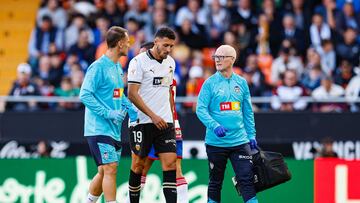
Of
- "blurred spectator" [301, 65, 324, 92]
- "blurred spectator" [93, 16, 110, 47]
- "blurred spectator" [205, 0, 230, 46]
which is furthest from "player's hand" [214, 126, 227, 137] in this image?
"blurred spectator" [93, 16, 110, 47]

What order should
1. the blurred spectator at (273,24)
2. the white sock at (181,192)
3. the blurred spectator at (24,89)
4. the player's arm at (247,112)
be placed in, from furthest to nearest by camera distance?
the blurred spectator at (273,24), the blurred spectator at (24,89), the white sock at (181,192), the player's arm at (247,112)

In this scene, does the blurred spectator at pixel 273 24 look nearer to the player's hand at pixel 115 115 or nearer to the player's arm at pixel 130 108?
the player's arm at pixel 130 108

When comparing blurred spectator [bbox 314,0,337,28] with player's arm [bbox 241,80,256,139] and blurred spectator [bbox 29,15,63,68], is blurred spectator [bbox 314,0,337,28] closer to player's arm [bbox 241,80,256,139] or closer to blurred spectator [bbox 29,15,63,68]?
blurred spectator [bbox 29,15,63,68]

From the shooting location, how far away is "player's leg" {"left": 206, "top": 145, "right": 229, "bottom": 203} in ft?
50.9

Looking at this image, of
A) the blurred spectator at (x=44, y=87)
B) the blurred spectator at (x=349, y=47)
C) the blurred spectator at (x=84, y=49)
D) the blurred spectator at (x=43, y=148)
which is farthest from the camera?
the blurred spectator at (x=84, y=49)

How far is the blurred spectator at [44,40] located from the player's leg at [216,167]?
9947 millimetres

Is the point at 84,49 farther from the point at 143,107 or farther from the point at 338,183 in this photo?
the point at 143,107

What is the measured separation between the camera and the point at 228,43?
76.1 ft

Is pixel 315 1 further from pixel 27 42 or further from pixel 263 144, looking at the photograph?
pixel 27 42

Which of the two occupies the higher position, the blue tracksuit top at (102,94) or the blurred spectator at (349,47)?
the blurred spectator at (349,47)

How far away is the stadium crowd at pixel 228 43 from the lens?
22094 millimetres

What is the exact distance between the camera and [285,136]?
21297 mm

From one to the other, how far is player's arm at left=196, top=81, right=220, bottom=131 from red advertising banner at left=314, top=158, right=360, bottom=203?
2.26m

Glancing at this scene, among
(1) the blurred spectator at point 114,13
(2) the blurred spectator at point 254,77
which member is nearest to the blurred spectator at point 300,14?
(2) the blurred spectator at point 254,77
